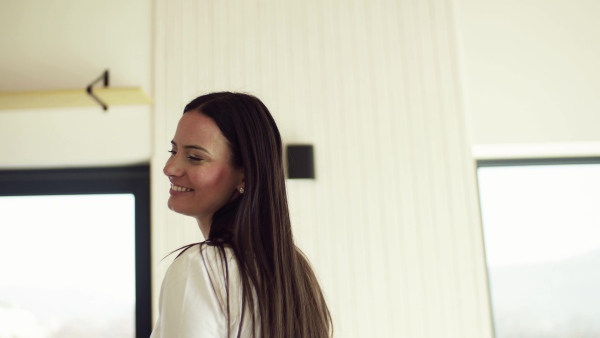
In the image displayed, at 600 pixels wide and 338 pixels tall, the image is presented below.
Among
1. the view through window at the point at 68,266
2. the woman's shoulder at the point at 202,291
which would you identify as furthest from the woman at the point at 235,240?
the view through window at the point at 68,266

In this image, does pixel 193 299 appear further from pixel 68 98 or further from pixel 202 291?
pixel 68 98

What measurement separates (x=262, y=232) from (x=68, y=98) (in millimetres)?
1691

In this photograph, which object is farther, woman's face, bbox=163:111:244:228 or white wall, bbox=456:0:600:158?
white wall, bbox=456:0:600:158

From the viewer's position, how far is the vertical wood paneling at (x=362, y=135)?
101 inches

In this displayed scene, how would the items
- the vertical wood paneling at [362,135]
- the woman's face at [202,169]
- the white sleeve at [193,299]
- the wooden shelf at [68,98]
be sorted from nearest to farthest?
the white sleeve at [193,299] < the woman's face at [202,169] < the wooden shelf at [68,98] < the vertical wood paneling at [362,135]

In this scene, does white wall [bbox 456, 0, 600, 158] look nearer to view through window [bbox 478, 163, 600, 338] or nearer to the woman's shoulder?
view through window [bbox 478, 163, 600, 338]

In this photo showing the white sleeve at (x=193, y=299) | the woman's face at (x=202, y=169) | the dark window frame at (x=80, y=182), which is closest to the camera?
the white sleeve at (x=193, y=299)

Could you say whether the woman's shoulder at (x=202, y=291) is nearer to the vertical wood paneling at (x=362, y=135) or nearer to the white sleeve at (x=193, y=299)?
the white sleeve at (x=193, y=299)

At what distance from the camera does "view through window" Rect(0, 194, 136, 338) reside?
2.73 m

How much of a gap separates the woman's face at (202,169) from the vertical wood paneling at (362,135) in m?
1.46

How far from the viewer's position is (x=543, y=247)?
2895 millimetres

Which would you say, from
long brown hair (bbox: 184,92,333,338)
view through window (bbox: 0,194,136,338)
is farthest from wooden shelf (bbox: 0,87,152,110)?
long brown hair (bbox: 184,92,333,338)

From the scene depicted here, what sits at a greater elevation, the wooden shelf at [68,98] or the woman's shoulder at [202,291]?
the wooden shelf at [68,98]

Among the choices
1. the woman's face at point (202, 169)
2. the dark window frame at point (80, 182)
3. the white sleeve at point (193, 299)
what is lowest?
the white sleeve at point (193, 299)
